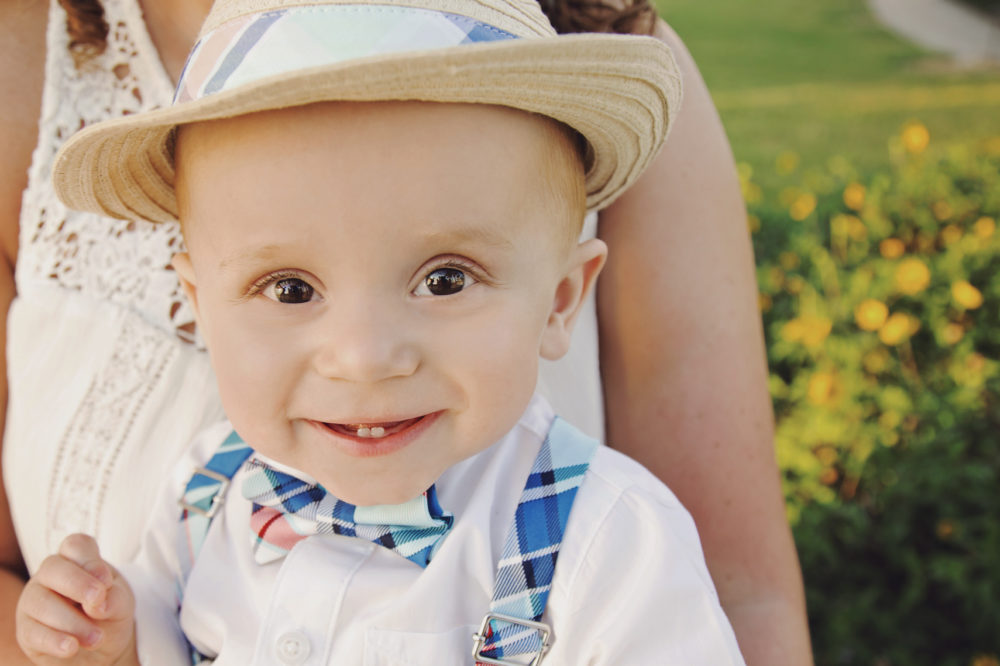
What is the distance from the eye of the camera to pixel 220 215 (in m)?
1.30

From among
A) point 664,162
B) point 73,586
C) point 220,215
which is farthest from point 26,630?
point 664,162

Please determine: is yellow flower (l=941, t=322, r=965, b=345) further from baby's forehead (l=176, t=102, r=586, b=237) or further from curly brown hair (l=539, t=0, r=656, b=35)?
baby's forehead (l=176, t=102, r=586, b=237)

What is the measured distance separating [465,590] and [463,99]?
2.37 feet

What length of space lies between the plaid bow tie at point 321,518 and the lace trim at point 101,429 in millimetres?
295

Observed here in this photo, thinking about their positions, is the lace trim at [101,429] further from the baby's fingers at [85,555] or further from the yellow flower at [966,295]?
the yellow flower at [966,295]

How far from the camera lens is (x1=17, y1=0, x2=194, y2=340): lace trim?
5.82ft

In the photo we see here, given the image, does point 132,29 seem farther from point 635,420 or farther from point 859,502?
point 859,502

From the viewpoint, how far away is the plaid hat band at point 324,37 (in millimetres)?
1212

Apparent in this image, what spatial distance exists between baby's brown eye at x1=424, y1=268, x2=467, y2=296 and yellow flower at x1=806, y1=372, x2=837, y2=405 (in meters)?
2.04

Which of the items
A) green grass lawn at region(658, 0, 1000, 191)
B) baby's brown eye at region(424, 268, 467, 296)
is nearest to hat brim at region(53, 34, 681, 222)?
baby's brown eye at region(424, 268, 467, 296)

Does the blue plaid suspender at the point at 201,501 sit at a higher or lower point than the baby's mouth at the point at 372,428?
lower

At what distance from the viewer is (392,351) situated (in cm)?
124

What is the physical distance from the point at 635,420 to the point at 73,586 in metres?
→ 0.98

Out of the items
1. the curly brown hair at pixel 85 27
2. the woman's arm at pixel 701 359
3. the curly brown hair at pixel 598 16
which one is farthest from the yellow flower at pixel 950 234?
the curly brown hair at pixel 85 27
